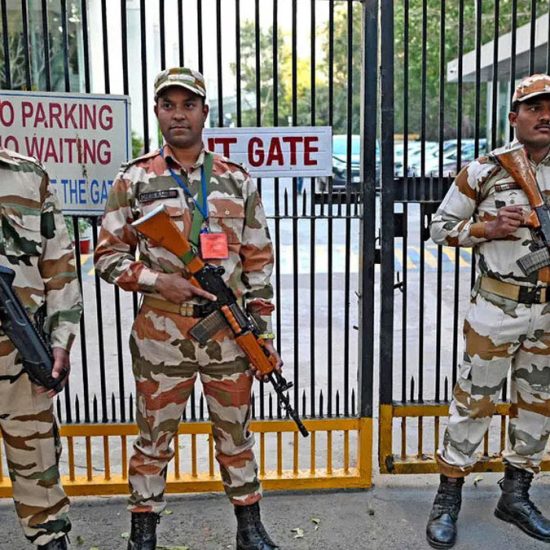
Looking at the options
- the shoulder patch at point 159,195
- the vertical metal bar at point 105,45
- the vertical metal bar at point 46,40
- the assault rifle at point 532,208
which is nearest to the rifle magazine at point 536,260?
the assault rifle at point 532,208

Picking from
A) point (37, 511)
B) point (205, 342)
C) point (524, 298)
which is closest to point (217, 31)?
point (205, 342)

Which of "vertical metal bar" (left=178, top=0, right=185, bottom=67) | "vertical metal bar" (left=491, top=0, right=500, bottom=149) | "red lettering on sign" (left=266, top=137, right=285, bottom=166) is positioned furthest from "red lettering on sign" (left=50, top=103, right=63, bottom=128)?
"vertical metal bar" (left=491, top=0, right=500, bottom=149)

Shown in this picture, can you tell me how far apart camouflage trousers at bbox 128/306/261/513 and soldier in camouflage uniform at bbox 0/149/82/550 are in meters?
0.31

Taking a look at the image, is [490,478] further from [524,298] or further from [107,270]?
[107,270]

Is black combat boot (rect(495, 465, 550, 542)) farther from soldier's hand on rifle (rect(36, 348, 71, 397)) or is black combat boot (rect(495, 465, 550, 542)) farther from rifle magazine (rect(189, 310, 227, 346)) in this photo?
soldier's hand on rifle (rect(36, 348, 71, 397))

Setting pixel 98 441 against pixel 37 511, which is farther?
pixel 98 441

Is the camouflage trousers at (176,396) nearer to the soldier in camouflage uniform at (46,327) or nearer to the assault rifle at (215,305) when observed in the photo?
the assault rifle at (215,305)

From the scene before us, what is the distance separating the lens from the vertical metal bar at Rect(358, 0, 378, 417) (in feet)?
11.5

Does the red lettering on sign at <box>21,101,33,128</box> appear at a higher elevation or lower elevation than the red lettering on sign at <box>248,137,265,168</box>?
higher

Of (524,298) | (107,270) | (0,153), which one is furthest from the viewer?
(524,298)

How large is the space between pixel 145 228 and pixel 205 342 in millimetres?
501

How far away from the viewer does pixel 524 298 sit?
3146 millimetres

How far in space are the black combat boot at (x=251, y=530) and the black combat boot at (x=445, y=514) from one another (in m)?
0.71

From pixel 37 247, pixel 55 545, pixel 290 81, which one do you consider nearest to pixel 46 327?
pixel 37 247
